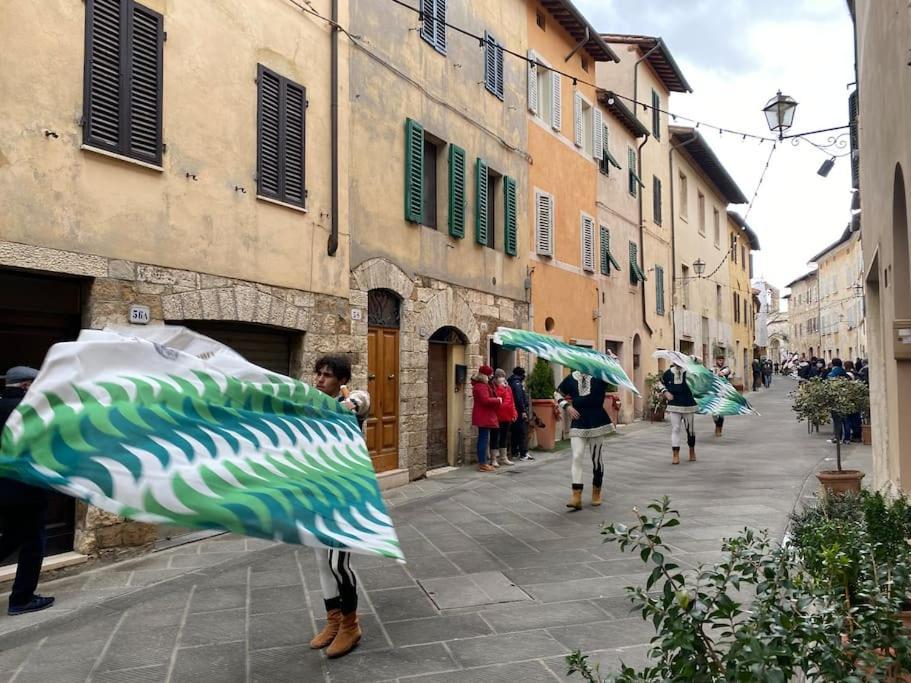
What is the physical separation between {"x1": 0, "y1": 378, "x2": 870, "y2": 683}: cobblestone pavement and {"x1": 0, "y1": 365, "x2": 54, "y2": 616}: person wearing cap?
197 mm

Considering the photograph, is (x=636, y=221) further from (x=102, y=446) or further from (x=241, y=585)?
(x=102, y=446)

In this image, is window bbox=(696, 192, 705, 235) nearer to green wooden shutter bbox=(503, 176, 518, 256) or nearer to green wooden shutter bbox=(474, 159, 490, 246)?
green wooden shutter bbox=(503, 176, 518, 256)

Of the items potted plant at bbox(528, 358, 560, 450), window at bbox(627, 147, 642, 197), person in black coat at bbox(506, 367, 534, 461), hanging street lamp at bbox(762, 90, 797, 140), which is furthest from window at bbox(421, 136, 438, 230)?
window at bbox(627, 147, 642, 197)

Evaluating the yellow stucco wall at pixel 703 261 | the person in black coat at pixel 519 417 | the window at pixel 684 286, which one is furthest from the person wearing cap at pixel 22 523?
the window at pixel 684 286

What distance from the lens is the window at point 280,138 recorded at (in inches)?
336

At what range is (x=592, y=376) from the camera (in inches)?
331

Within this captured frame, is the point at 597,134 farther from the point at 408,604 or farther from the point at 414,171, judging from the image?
the point at 408,604

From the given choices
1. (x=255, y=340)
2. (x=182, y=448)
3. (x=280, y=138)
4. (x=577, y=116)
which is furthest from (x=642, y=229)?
(x=182, y=448)

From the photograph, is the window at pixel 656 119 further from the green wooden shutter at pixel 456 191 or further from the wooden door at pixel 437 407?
the wooden door at pixel 437 407

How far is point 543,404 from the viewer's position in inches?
598

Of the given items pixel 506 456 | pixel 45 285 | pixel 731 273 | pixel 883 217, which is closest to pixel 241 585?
pixel 45 285

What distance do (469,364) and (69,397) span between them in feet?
34.1

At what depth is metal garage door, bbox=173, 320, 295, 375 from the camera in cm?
818

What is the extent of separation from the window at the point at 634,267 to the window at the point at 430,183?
35.0 feet
